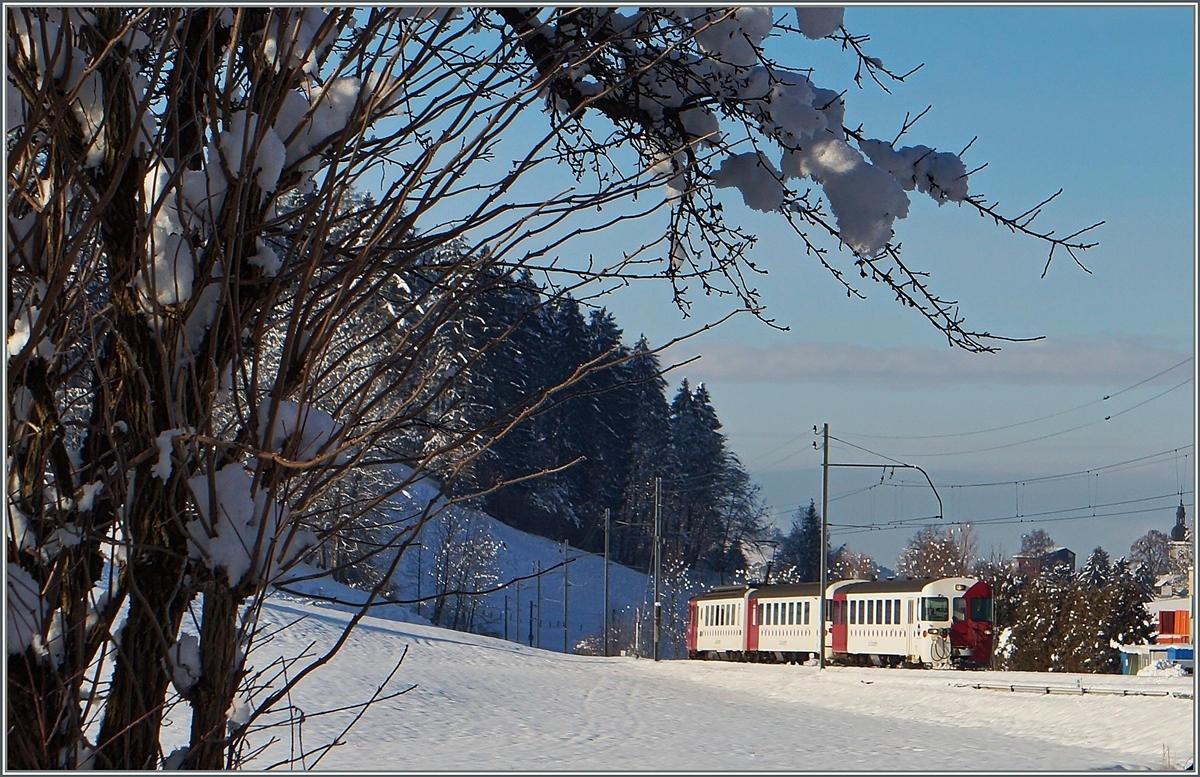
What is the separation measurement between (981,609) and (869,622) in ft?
9.37

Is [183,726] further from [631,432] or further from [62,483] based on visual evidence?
[631,432]

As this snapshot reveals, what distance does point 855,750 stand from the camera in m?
13.9

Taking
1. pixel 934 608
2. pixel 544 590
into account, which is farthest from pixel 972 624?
pixel 544 590

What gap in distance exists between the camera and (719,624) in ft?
127

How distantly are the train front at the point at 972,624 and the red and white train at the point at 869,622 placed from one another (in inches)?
1.0

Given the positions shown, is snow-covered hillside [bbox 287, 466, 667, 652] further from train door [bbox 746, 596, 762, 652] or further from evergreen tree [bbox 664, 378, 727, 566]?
train door [bbox 746, 596, 762, 652]

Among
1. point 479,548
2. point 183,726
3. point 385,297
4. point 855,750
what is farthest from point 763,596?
point 385,297

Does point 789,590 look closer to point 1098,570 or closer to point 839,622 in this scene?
point 839,622

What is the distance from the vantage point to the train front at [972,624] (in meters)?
28.0

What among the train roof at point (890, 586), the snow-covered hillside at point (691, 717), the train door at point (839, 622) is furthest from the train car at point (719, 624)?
the snow-covered hillside at point (691, 717)

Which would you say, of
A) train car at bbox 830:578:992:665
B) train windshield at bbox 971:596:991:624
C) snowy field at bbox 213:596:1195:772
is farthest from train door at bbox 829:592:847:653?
snowy field at bbox 213:596:1195:772

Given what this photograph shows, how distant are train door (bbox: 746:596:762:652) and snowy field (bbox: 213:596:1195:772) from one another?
10291 mm

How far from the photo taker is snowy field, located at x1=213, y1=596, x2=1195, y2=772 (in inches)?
488

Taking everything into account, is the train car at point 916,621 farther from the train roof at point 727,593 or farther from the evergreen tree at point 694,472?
the evergreen tree at point 694,472
